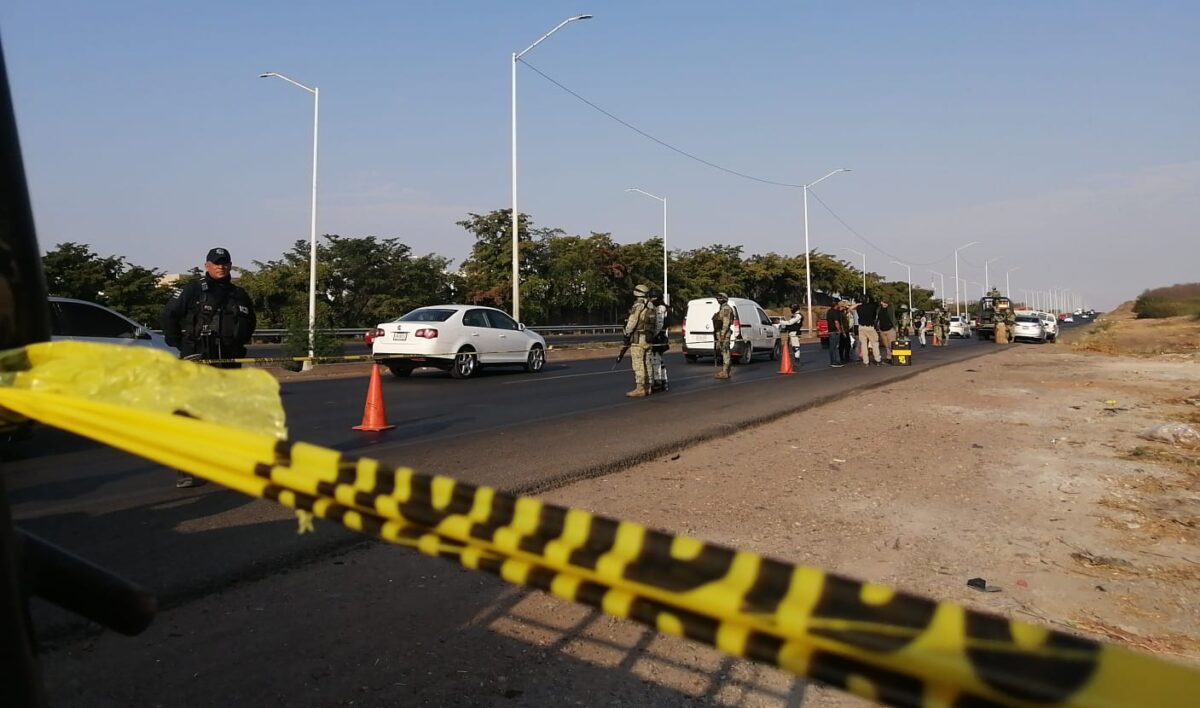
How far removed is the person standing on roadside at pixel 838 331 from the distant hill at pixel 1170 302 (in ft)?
191

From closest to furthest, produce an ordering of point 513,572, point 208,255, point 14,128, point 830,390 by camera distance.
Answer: point 513,572
point 14,128
point 208,255
point 830,390

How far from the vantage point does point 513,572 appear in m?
1.14

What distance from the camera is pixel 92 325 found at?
34.2ft

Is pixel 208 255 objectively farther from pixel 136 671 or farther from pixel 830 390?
pixel 830 390

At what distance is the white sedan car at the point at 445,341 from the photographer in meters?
16.1

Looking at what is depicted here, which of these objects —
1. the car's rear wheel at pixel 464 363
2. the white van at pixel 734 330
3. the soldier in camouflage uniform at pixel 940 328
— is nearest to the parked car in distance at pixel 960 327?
the soldier in camouflage uniform at pixel 940 328

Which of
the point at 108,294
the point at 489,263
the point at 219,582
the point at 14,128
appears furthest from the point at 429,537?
Answer: the point at 489,263

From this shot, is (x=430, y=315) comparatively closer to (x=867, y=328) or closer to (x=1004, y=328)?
(x=867, y=328)

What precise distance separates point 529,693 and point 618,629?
72 cm

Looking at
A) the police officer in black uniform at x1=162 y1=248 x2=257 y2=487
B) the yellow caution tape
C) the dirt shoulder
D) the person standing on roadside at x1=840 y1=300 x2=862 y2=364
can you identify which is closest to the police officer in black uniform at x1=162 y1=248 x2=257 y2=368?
the police officer in black uniform at x1=162 y1=248 x2=257 y2=487

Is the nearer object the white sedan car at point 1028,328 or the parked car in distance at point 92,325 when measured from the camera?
the parked car in distance at point 92,325

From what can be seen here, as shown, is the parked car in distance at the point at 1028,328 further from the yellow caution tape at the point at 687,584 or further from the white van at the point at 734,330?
the yellow caution tape at the point at 687,584

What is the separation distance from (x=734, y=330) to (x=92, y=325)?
15020mm

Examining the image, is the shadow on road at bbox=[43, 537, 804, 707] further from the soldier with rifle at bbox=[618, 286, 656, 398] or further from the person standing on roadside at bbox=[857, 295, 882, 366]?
the person standing on roadside at bbox=[857, 295, 882, 366]
